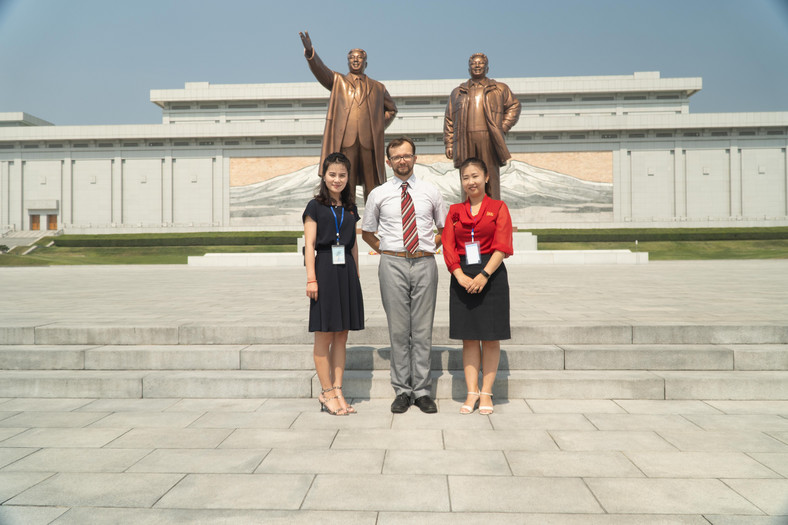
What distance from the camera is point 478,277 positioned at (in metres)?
3.58

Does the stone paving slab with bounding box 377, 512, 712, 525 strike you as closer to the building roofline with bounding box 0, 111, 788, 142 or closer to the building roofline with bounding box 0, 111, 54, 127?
the building roofline with bounding box 0, 111, 788, 142

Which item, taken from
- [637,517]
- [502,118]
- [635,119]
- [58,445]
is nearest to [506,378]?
[637,517]

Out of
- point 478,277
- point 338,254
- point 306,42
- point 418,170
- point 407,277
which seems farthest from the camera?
point 418,170

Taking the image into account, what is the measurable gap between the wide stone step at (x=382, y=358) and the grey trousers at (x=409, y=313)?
632mm

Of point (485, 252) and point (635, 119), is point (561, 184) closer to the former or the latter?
point (635, 119)

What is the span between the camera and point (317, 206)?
12.2 ft

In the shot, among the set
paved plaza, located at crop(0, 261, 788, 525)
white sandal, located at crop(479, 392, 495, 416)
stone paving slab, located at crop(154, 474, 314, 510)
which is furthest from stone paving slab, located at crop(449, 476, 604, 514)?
white sandal, located at crop(479, 392, 495, 416)

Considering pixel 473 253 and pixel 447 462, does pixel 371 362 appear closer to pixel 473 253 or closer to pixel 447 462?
pixel 473 253

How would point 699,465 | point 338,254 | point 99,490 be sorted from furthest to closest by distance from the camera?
point 338,254
point 699,465
point 99,490

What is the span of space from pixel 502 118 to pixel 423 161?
2616 cm

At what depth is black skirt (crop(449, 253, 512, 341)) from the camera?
3.64m

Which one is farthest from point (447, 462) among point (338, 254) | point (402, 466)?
point (338, 254)

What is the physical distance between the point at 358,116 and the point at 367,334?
14.9 ft

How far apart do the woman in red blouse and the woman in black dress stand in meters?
0.70
